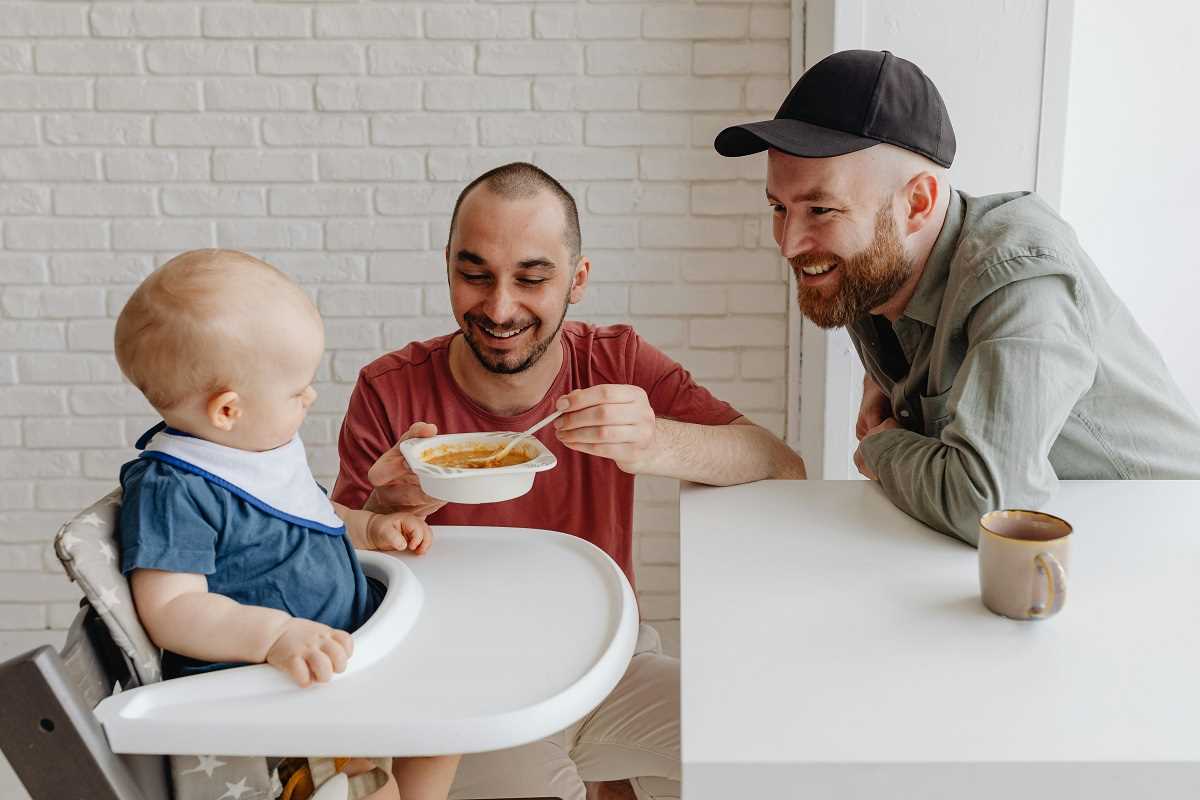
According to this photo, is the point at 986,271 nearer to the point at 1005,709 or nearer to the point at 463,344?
the point at 1005,709

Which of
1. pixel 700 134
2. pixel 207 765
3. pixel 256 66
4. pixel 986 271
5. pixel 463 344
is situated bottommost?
pixel 207 765

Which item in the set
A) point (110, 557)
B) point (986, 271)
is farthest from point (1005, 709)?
point (110, 557)

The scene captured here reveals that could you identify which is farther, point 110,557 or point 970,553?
point 970,553

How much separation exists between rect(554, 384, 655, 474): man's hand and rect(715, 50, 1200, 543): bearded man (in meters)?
0.36

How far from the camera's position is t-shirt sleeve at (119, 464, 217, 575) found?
1.16 m

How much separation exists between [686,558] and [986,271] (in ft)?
2.14

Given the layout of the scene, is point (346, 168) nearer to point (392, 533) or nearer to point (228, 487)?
point (392, 533)

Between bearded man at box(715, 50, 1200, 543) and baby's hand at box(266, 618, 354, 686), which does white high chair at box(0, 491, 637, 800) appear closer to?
baby's hand at box(266, 618, 354, 686)

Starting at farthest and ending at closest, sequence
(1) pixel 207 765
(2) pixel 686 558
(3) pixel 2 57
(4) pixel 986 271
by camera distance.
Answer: (3) pixel 2 57 → (4) pixel 986 271 → (2) pixel 686 558 → (1) pixel 207 765

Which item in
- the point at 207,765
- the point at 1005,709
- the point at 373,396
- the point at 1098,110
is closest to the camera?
the point at 1005,709

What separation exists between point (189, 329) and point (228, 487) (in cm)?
19

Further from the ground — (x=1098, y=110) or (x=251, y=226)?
(x=1098, y=110)

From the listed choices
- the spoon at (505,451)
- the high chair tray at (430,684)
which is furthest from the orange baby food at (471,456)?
the high chair tray at (430,684)

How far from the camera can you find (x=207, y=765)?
3.83 ft
